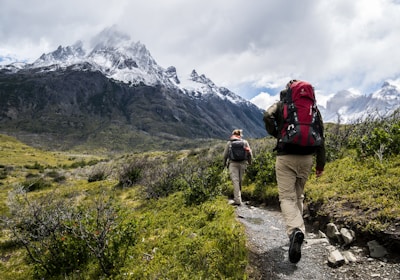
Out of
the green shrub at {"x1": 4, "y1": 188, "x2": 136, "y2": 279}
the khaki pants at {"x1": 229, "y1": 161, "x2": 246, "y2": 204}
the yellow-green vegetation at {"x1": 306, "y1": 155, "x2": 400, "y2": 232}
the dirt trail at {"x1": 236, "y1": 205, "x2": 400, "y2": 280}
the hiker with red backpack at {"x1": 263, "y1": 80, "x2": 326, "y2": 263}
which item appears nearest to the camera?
the dirt trail at {"x1": 236, "y1": 205, "x2": 400, "y2": 280}

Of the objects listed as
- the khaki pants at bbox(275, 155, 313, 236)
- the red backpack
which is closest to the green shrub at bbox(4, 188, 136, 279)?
the khaki pants at bbox(275, 155, 313, 236)

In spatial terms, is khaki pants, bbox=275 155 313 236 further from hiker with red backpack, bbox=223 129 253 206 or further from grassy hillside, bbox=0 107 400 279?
hiker with red backpack, bbox=223 129 253 206

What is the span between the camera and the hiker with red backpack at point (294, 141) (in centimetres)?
522

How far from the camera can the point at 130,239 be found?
6.68m

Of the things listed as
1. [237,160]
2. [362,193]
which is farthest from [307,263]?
[237,160]

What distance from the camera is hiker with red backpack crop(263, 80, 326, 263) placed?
17.1 ft

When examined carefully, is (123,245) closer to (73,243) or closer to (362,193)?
(73,243)

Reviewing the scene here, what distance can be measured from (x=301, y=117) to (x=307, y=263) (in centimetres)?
270

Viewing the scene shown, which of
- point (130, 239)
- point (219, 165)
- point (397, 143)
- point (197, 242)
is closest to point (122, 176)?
point (219, 165)

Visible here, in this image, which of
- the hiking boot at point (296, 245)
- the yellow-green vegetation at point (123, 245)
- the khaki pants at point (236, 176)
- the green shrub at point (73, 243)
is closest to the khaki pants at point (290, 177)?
the hiking boot at point (296, 245)

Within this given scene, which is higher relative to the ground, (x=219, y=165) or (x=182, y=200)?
(x=219, y=165)

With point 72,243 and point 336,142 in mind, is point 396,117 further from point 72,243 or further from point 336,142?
point 72,243

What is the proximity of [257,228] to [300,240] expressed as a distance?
103 inches

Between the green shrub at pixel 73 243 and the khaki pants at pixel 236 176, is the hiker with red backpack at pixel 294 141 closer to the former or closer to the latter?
the green shrub at pixel 73 243
